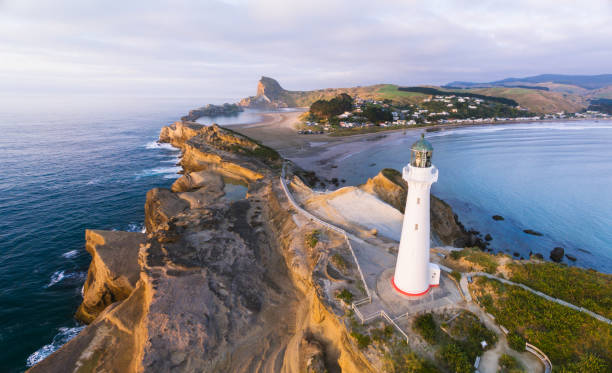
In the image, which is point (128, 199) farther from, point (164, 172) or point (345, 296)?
point (345, 296)

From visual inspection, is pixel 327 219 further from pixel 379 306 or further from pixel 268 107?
pixel 268 107

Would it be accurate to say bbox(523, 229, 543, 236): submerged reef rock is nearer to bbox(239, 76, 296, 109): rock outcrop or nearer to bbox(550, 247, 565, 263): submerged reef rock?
bbox(550, 247, 565, 263): submerged reef rock

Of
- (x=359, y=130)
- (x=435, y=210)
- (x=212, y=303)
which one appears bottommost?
(x=435, y=210)

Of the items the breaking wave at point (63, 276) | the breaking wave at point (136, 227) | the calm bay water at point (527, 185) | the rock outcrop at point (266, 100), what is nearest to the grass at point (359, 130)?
the calm bay water at point (527, 185)

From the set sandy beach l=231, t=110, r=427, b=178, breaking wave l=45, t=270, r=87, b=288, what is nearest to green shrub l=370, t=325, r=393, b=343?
breaking wave l=45, t=270, r=87, b=288

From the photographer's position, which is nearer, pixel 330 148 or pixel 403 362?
pixel 403 362

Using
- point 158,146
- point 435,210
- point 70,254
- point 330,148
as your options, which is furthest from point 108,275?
point 158,146

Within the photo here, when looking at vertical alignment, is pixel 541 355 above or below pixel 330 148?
below
